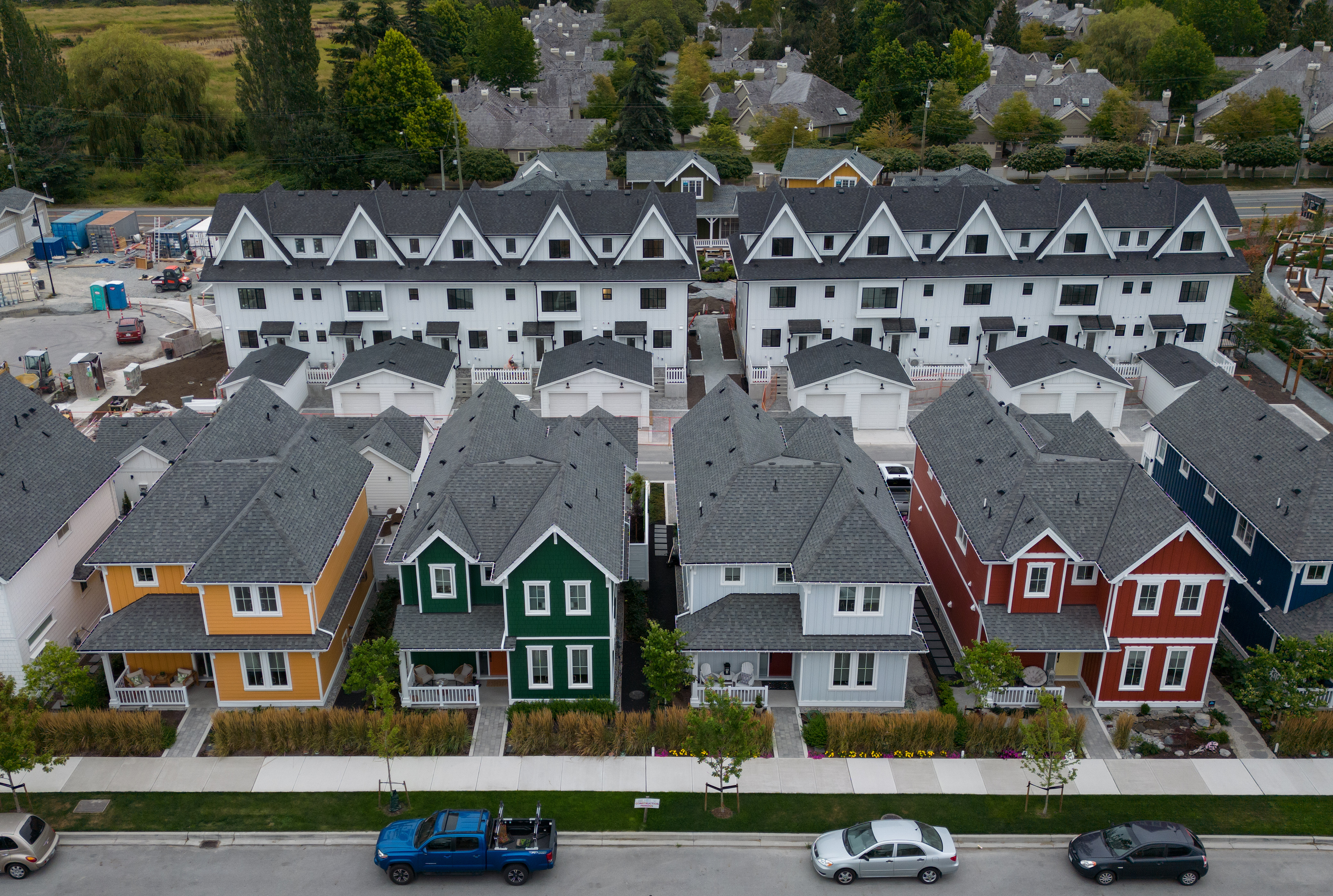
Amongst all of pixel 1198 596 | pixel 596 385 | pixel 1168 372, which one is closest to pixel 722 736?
pixel 1198 596

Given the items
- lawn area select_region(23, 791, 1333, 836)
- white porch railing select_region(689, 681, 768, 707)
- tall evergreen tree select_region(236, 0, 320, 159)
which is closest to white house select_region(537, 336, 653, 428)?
white porch railing select_region(689, 681, 768, 707)

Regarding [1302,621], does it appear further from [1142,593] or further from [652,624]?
[652,624]

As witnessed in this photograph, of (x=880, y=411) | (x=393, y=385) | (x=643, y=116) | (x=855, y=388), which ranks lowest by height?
(x=880, y=411)

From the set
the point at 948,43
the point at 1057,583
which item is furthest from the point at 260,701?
the point at 948,43

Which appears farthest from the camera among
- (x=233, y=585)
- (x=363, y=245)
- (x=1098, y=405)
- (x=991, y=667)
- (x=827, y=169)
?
(x=827, y=169)

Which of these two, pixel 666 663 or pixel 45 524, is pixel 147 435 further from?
pixel 666 663

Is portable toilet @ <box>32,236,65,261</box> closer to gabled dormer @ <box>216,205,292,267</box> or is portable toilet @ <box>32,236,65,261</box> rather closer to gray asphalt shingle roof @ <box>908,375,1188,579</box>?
gabled dormer @ <box>216,205,292,267</box>

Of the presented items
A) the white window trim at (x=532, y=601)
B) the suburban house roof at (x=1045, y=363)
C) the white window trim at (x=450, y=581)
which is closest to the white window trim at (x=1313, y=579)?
the suburban house roof at (x=1045, y=363)

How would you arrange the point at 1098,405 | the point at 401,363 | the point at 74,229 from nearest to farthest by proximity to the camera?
the point at 1098,405
the point at 401,363
the point at 74,229
